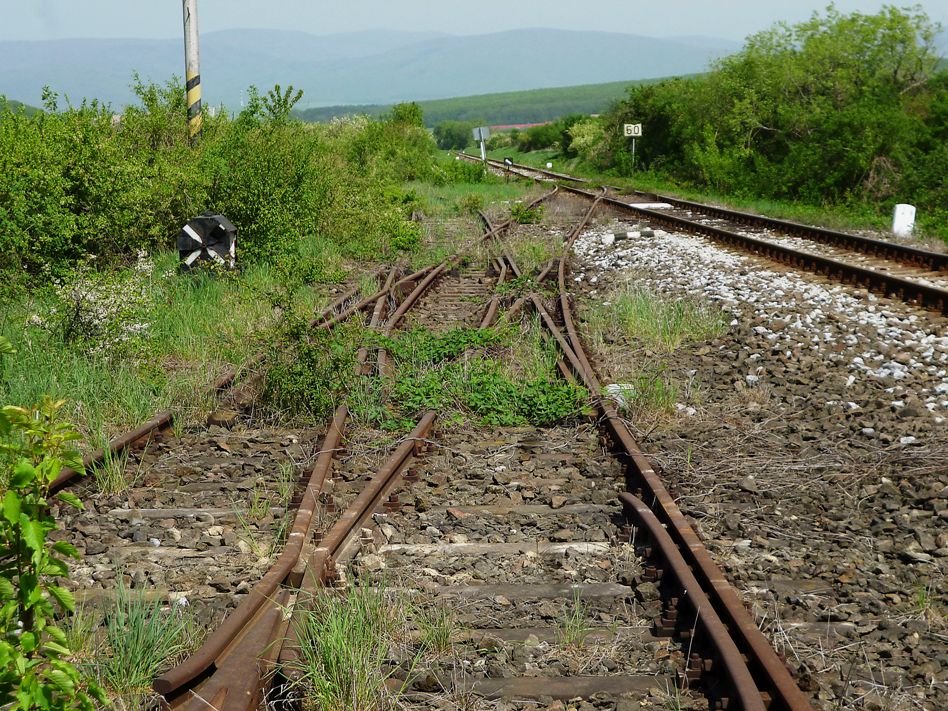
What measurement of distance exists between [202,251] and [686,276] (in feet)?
21.6

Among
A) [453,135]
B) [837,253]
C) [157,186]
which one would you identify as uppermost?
[453,135]

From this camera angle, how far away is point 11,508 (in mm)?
2580

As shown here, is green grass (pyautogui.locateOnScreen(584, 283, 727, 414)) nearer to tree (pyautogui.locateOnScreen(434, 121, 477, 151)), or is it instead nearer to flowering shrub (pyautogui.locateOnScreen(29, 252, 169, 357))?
flowering shrub (pyautogui.locateOnScreen(29, 252, 169, 357))

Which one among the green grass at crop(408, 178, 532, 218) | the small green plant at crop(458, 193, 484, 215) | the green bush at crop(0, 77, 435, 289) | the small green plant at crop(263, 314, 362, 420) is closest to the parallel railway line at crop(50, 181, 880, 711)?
the small green plant at crop(263, 314, 362, 420)

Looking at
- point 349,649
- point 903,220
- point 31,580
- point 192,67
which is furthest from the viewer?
point 903,220

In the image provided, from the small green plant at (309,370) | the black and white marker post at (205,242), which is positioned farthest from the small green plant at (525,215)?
the small green plant at (309,370)

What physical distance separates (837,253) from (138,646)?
1421 centimetres

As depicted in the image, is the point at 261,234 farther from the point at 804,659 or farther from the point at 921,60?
the point at 921,60

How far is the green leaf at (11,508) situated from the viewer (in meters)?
2.58

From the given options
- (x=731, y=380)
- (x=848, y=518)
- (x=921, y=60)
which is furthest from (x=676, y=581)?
(x=921, y=60)

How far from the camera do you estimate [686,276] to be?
538 inches

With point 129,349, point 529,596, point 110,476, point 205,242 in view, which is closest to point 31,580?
point 529,596

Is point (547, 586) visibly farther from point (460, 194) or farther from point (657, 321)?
point (460, 194)

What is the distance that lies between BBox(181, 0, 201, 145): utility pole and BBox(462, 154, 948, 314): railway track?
9193 millimetres
